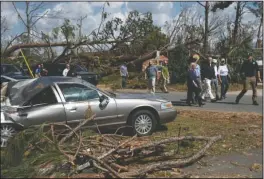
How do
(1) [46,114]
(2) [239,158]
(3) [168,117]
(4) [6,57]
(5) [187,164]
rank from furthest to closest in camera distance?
(4) [6,57] < (3) [168,117] < (1) [46,114] < (2) [239,158] < (5) [187,164]

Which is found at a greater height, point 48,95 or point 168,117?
point 48,95

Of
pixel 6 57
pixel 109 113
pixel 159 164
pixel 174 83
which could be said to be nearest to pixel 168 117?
pixel 109 113

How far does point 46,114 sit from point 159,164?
8.39 ft

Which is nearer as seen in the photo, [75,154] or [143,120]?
[75,154]

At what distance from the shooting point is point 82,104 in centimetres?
778

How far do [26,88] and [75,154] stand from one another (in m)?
2.44

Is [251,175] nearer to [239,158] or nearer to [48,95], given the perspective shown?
[239,158]

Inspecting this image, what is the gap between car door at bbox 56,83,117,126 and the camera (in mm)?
7598

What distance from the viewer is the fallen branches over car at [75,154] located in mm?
5180

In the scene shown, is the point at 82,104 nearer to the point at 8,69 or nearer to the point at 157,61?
the point at 8,69

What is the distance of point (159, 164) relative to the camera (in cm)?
570

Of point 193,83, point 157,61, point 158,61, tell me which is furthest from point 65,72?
point 158,61

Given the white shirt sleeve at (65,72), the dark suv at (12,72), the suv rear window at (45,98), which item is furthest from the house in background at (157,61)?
the suv rear window at (45,98)

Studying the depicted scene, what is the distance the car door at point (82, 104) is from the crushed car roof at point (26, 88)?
6.7 inches
